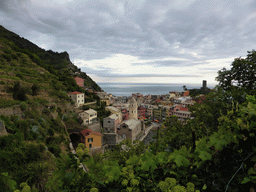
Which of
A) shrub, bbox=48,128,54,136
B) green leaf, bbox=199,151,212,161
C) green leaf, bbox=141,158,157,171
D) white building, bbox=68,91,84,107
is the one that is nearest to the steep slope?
white building, bbox=68,91,84,107

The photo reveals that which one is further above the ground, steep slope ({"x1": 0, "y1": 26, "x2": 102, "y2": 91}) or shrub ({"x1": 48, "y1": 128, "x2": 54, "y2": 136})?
steep slope ({"x1": 0, "y1": 26, "x2": 102, "y2": 91})

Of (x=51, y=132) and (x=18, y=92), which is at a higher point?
(x=18, y=92)

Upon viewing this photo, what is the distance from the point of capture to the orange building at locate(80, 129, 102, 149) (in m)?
15.3

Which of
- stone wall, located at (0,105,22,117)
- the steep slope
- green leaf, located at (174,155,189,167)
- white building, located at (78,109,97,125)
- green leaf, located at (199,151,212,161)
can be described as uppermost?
the steep slope

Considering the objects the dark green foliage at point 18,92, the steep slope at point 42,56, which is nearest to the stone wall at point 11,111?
the dark green foliage at point 18,92

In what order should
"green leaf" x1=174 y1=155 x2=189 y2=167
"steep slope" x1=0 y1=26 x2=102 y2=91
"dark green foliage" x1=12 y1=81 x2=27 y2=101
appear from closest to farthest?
"green leaf" x1=174 y1=155 x2=189 y2=167
"dark green foliage" x1=12 y1=81 x2=27 y2=101
"steep slope" x1=0 y1=26 x2=102 y2=91

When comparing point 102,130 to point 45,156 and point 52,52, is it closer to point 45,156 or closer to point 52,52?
point 45,156

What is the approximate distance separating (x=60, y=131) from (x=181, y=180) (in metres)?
15.2

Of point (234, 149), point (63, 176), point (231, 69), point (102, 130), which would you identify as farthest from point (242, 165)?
point (102, 130)

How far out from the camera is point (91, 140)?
1545 cm

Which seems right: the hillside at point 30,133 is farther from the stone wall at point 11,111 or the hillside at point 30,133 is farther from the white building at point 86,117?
the white building at point 86,117

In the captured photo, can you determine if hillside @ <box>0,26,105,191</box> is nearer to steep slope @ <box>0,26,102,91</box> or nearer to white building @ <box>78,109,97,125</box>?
white building @ <box>78,109,97,125</box>

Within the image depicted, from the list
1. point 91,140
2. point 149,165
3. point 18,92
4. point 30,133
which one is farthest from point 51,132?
point 149,165

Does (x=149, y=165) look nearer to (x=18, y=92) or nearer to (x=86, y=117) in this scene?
(x=18, y=92)
